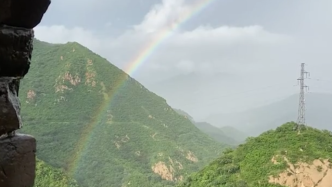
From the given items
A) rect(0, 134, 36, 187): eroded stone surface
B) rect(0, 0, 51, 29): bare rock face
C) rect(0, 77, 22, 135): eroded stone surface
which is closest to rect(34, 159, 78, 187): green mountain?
rect(0, 134, 36, 187): eroded stone surface

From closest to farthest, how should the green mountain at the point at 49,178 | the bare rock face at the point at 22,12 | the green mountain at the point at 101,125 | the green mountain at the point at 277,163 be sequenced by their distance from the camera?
the bare rock face at the point at 22,12 < the green mountain at the point at 277,163 < the green mountain at the point at 49,178 < the green mountain at the point at 101,125

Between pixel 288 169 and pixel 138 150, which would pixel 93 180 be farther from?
pixel 288 169

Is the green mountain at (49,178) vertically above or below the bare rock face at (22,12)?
below

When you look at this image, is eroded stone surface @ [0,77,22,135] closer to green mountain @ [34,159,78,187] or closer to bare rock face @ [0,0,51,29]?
bare rock face @ [0,0,51,29]

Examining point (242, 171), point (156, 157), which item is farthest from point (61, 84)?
point (242, 171)

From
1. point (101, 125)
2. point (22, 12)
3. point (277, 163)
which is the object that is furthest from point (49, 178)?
point (22, 12)

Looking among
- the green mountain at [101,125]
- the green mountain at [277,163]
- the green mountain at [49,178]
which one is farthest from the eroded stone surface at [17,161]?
the green mountain at [101,125]

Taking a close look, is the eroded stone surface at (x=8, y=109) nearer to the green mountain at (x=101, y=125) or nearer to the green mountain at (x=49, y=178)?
the green mountain at (x=49, y=178)
